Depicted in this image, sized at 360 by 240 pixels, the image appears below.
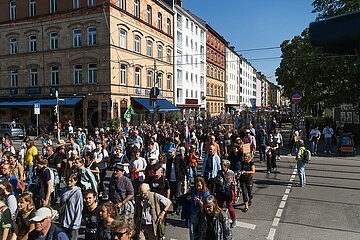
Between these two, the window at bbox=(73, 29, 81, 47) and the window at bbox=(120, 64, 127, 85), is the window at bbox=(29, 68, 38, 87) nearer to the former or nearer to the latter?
the window at bbox=(73, 29, 81, 47)

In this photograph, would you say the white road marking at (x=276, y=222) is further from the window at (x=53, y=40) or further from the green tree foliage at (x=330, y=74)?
the window at (x=53, y=40)

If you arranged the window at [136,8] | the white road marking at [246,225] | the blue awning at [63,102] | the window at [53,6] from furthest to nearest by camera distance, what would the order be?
1. the window at [136,8]
2. the window at [53,6]
3. the blue awning at [63,102]
4. the white road marking at [246,225]

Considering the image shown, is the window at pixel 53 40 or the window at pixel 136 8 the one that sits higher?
the window at pixel 136 8

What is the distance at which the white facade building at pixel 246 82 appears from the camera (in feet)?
287

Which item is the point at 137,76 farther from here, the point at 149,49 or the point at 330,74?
the point at 330,74

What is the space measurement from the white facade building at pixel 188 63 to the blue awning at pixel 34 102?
54.4ft

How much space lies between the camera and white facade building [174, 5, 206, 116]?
Answer: 44.9 m

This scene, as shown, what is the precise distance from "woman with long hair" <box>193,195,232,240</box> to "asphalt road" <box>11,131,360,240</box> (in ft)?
7.34

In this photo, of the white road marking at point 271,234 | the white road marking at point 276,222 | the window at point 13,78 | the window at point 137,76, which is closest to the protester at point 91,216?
the white road marking at point 271,234

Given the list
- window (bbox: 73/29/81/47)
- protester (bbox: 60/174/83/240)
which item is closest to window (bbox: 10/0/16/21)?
window (bbox: 73/29/81/47)

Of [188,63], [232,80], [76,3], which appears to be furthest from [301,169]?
[232,80]

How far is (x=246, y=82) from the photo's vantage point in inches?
3708

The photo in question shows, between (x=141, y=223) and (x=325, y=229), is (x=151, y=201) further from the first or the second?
(x=325, y=229)

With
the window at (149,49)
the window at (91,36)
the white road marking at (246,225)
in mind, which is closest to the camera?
the white road marking at (246,225)
